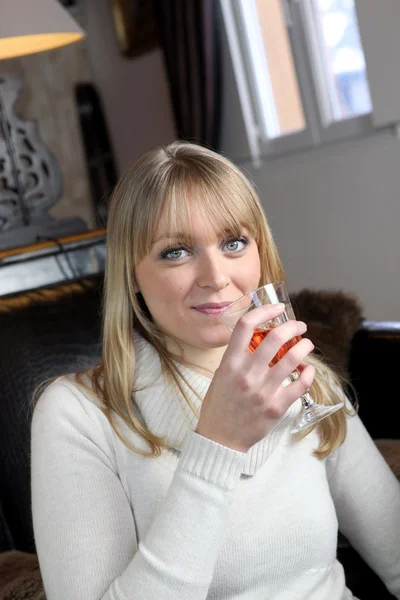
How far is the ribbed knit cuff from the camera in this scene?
1.05 m

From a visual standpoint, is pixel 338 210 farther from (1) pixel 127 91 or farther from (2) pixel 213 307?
(2) pixel 213 307

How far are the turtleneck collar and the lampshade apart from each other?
1.01 m

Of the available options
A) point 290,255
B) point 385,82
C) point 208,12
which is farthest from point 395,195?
point 208,12

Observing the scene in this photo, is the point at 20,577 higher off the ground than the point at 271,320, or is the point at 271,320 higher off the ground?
the point at 271,320

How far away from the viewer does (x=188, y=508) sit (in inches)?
41.6

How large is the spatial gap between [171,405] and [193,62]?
3.57 meters

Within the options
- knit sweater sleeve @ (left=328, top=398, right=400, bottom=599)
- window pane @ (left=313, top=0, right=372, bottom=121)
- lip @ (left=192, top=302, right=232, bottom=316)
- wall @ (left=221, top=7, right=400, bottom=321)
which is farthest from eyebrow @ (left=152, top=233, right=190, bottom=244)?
window pane @ (left=313, top=0, right=372, bottom=121)

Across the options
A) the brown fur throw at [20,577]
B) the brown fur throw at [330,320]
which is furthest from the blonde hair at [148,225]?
the brown fur throw at [330,320]

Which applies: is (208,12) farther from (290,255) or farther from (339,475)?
(339,475)

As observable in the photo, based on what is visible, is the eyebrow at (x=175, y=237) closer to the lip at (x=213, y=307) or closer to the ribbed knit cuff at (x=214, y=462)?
the lip at (x=213, y=307)

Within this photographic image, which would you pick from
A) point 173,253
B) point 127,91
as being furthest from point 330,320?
point 127,91

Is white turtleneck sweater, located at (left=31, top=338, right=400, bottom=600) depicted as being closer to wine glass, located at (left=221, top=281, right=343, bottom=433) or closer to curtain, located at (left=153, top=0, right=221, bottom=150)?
wine glass, located at (left=221, top=281, right=343, bottom=433)

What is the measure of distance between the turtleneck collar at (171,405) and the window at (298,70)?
2.59 meters

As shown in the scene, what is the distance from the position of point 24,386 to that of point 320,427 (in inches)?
23.5
